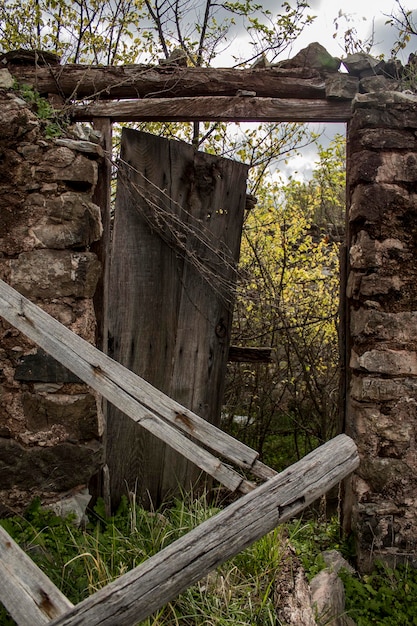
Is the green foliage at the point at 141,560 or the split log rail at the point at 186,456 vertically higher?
the split log rail at the point at 186,456

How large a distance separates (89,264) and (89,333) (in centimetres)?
35

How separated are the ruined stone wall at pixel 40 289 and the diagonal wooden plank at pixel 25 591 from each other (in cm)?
98

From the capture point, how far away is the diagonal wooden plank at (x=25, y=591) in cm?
179

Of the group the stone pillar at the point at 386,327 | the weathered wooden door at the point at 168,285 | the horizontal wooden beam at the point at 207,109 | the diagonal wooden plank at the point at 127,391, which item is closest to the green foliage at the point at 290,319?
the weathered wooden door at the point at 168,285

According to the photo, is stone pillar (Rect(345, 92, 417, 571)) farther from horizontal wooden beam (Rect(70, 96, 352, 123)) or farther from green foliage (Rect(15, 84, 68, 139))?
green foliage (Rect(15, 84, 68, 139))

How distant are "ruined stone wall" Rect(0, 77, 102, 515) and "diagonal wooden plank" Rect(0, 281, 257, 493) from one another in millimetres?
794

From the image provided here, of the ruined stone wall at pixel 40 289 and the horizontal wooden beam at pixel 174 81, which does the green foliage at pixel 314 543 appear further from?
the horizontal wooden beam at pixel 174 81

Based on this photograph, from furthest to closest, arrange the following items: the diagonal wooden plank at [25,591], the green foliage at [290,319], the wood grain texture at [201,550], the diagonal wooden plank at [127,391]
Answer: the green foliage at [290,319]
the diagonal wooden plank at [127,391]
the diagonal wooden plank at [25,591]
the wood grain texture at [201,550]

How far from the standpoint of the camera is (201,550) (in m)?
1.75

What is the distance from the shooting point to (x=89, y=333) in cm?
299

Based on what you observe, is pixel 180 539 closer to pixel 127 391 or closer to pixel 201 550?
pixel 201 550

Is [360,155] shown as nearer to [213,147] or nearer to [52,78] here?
[52,78]

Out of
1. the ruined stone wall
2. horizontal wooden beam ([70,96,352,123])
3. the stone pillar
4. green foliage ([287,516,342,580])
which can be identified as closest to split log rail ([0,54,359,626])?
the ruined stone wall

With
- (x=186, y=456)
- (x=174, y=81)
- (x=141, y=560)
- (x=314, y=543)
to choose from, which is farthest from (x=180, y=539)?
(x=174, y=81)
